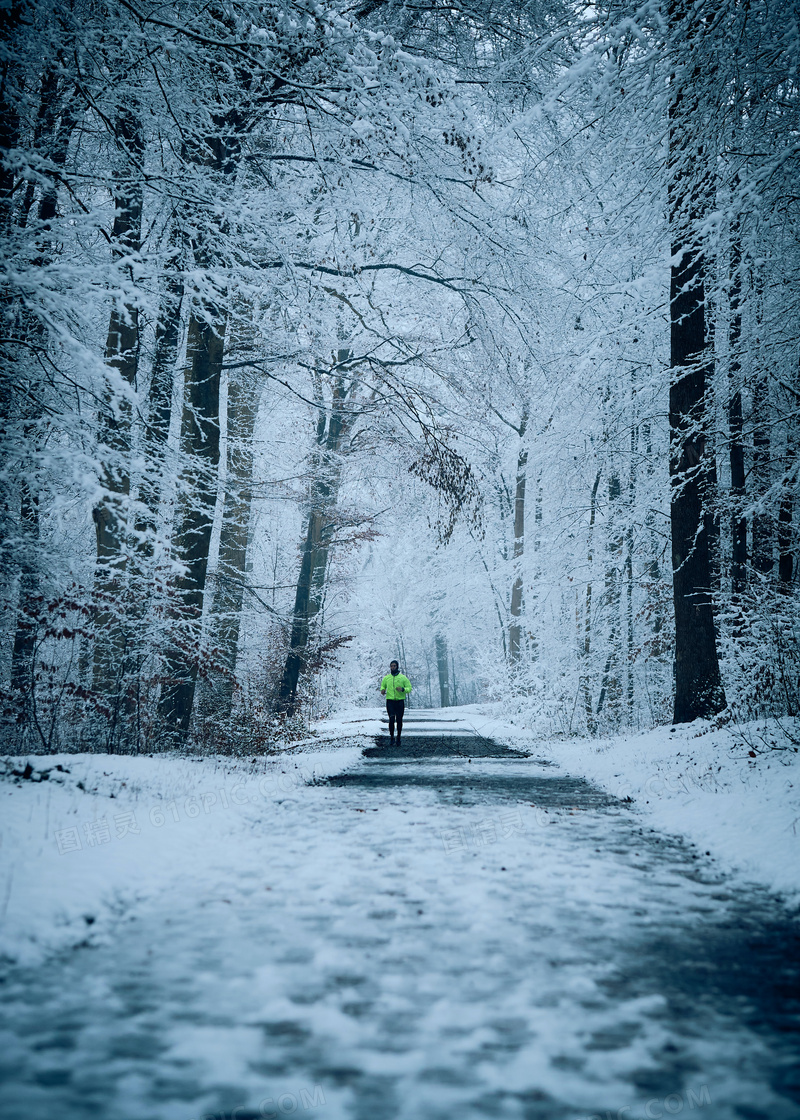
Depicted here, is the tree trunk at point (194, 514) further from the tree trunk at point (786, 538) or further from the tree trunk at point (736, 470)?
the tree trunk at point (786, 538)

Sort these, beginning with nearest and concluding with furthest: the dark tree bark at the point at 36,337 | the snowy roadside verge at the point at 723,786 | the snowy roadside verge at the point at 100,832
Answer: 1. the snowy roadside verge at the point at 100,832
2. the snowy roadside verge at the point at 723,786
3. the dark tree bark at the point at 36,337

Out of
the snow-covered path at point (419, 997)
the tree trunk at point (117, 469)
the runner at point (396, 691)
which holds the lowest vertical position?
the snow-covered path at point (419, 997)

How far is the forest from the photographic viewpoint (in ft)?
21.1

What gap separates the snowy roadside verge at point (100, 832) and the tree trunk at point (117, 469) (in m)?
1.88

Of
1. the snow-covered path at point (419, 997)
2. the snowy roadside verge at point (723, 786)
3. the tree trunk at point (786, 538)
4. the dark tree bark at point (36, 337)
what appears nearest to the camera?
the snow-covered path at point (419, 997)

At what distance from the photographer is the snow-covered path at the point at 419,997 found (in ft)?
6.51

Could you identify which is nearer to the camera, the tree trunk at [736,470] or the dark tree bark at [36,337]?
the dark tree bark at [36,337]

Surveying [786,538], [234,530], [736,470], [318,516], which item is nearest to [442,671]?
[318,516]

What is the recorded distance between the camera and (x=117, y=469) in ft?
25.1

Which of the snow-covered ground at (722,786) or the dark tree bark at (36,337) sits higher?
the dark tree bark at (36,337)

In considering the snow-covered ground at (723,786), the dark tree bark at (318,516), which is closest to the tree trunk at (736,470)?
the snow-covered ground at (723,786)

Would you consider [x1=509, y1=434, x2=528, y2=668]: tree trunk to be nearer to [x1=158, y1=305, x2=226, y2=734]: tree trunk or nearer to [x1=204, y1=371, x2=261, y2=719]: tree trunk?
[x1=204, y1=371, x2=261, y2=719]: tree trunk

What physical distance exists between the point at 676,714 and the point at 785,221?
7310mm

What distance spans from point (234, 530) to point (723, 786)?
1172 cm
